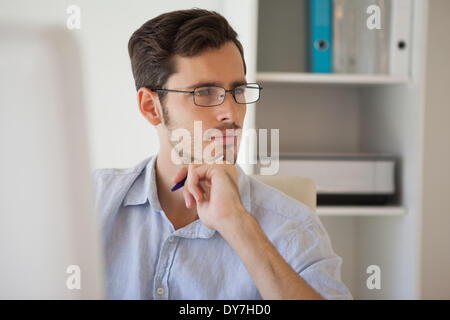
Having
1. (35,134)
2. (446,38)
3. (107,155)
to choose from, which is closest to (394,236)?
(446,38)

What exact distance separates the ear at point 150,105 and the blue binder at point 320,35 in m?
0.46

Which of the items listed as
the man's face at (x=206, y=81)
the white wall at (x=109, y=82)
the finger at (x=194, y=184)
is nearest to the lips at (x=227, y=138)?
the man's face at (x=206, y=81)

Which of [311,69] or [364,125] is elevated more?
[311,69]

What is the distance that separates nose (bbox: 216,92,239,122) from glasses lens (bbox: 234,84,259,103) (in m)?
0.02

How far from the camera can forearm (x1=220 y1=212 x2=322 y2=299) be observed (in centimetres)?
60

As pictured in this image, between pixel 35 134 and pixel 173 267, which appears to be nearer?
pixel 35 134

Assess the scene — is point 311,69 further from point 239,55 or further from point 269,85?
point 239,55

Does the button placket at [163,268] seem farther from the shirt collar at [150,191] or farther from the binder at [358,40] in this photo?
the binder at [358,40]

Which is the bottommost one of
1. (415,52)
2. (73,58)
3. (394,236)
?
(394,236)

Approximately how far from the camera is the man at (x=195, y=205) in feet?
2.21

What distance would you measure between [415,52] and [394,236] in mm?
467

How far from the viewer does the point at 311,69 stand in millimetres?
1113

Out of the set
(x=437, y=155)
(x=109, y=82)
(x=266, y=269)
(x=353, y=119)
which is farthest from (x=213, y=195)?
(x=437, y=155)

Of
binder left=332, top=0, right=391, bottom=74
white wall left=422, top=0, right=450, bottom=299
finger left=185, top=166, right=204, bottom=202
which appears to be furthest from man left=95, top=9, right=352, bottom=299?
white wall left=422, top=0, right=450, bottom=299
